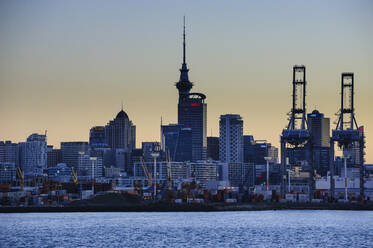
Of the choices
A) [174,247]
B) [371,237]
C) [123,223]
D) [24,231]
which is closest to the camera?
[174,247]

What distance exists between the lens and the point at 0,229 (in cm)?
14462

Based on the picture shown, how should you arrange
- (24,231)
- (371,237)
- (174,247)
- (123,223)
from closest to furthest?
(174,247), (371,237), (24,231), (123,223)

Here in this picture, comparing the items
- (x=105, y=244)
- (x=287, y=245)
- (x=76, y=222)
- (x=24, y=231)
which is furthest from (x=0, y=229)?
(x=287, y=245)

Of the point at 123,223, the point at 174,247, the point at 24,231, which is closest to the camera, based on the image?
the point at 174,247

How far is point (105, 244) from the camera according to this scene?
380 ft

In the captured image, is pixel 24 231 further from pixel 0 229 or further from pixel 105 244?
pixel 105 244

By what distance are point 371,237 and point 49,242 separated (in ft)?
165

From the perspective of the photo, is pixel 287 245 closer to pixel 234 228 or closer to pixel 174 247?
pixel 174 247

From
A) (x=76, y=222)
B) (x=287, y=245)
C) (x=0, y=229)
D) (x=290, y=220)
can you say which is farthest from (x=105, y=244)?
(x=290, y=220)

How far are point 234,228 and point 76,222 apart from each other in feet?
116

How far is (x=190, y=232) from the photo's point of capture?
13762cm

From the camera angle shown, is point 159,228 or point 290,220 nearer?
point 159,228

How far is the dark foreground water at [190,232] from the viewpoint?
118m

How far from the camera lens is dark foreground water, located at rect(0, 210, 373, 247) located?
386 feet
